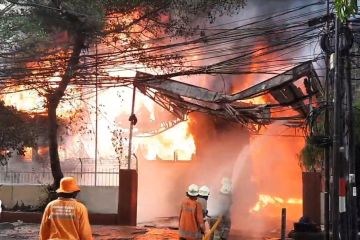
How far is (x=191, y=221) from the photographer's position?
7.77 m

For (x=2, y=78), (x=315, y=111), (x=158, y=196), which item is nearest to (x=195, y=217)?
(x=315, y=111)

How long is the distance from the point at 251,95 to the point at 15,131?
26.7ft

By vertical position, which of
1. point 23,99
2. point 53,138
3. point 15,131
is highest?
point 23,99

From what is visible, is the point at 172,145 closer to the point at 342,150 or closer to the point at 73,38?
the point at 73,38

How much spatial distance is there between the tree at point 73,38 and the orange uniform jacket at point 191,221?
26.8ft

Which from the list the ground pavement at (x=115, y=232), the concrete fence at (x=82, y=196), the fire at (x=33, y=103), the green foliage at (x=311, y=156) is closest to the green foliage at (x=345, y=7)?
the green foliage at (x=311, y=156)

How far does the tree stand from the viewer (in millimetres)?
15625

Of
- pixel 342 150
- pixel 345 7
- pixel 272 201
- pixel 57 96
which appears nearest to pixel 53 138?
pixel 57 96

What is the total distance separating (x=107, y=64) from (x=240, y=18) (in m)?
7.78

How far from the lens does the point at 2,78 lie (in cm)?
1661

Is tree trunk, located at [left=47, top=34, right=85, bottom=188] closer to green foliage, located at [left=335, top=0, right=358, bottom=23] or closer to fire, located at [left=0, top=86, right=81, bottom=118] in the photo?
fire, located at [left=0, top=86, right=81, bottom=118]

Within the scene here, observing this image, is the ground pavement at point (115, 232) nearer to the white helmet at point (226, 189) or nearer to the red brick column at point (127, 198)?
the red brick column at point (127, 198)

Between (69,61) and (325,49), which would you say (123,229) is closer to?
(69,61)

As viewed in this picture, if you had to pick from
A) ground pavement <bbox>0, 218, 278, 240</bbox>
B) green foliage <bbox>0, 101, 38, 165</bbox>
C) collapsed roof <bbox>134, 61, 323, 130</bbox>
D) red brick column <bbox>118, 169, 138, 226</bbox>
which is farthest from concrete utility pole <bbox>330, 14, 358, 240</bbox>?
green foliage <bbox>0, 101, 38, 165</bbox>
